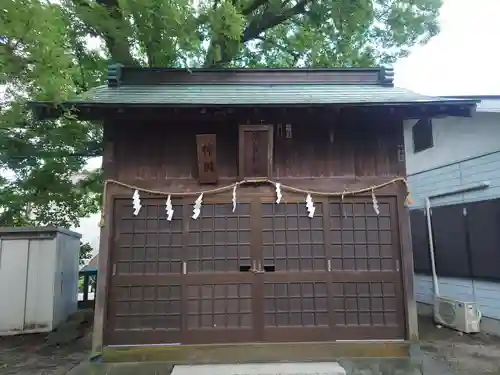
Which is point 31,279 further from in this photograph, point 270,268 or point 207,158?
point 270,268

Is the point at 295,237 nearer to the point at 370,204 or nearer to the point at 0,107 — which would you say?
the point at 370,204

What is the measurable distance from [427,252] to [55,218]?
412 inches

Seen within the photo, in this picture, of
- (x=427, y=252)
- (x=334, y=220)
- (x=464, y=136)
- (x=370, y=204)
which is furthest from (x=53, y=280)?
(x=464, y=136)

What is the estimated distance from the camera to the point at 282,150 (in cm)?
581

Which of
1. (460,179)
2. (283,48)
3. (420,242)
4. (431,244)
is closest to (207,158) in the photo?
(460,179)

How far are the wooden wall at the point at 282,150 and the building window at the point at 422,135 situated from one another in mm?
3096

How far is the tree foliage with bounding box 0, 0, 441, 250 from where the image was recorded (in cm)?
379

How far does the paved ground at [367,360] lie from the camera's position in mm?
4934

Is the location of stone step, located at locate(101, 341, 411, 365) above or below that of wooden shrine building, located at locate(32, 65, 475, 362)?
below

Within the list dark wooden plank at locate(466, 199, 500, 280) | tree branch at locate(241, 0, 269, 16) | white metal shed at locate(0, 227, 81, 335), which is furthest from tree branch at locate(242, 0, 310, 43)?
white metal shed at locate(0, 227, 81, 335)

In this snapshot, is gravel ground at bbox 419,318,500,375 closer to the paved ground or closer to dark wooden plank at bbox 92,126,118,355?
the paved ground

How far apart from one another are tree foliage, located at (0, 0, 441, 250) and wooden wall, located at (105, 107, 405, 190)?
1.20 metres

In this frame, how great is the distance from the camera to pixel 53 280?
25.3ft

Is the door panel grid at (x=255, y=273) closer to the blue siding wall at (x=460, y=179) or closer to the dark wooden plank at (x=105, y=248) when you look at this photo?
the dark wooden plank at (x=105, y=248)
